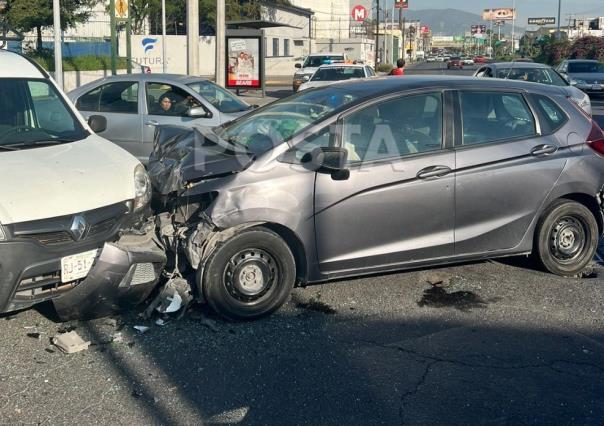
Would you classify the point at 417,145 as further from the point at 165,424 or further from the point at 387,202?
the point at 165,424

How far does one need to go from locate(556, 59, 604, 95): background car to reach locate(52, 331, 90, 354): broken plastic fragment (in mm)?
26462

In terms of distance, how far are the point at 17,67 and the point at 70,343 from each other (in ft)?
9.80

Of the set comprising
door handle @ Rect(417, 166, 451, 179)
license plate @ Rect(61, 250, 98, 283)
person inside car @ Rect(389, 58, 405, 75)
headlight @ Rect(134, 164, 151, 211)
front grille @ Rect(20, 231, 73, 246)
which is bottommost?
license plate @ Rect(61, 250, 98, 283)

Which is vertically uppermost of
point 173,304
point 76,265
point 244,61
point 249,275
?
point 244,61

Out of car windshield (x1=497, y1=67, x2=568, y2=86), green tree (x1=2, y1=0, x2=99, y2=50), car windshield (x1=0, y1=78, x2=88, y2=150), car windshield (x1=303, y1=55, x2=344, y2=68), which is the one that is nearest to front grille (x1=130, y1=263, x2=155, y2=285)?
car windshield (x1=0, y1=78, x2=88, y2=150)

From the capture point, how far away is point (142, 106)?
10.8 metres

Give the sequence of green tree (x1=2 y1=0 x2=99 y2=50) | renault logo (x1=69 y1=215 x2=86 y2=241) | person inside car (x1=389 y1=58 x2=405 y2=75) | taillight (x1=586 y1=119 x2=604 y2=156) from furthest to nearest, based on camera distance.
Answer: green tree (x1=2 y1=0 x2=99 y2=50)
person inside car (x1=389 y1=58 x2=405 y2=75)
taillight (x1=586 y1=119 x2=604 y2=156)
renault logo (x1=69 y1=215 x2=86 y2=241)

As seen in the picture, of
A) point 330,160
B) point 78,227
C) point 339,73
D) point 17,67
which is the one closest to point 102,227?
point 78,227

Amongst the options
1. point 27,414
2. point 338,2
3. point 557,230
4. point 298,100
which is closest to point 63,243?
point 27,414

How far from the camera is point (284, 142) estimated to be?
539 centimetres

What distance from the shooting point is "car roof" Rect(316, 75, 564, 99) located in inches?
228

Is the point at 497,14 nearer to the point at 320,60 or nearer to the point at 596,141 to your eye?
the point at 320,60

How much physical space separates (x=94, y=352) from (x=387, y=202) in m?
2.34

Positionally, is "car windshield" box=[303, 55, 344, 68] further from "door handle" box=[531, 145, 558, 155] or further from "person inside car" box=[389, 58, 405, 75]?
"door handle" box=[531, 145, 558, 155]
